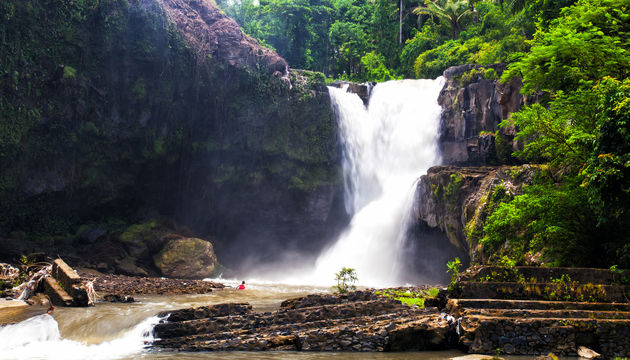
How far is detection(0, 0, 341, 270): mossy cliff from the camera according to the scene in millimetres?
25359

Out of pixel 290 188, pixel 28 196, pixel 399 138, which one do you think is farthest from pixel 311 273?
pixel 28 196

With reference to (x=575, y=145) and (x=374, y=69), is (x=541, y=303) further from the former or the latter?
(x=374, y=69)

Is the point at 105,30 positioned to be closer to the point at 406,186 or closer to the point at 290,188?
the point at 290,188

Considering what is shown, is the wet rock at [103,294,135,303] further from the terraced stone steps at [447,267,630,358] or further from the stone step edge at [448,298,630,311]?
the stone step edge at [448,298,630,311]

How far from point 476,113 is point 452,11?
75.5 ft

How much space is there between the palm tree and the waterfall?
1732 cm

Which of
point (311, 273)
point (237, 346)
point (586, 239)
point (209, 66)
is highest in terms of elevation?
point (209, 66)

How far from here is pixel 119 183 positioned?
96.3 feet

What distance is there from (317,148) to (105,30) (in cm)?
1445

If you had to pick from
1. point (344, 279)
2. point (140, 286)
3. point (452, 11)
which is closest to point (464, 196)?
point (344, 279)

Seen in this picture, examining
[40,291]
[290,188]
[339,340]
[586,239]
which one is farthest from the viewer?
[290,188]

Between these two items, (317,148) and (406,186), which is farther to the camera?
(317,148)

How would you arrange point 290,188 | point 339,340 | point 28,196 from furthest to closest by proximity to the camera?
point 290,188 → point 28,196 → point 339,340

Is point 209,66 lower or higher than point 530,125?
higher
